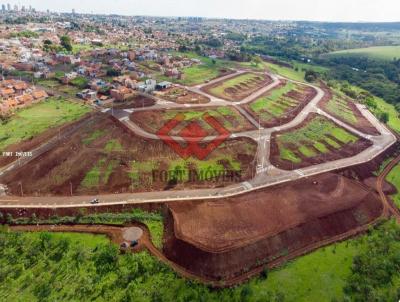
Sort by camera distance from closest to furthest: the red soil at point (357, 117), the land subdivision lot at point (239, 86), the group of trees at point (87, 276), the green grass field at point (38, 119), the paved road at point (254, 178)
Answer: the group of trees at point (87, 276) < the paved road at point (254, 178) < the green grass field at point (38, 119) < the red soil at point (357, 117) < the land subdivision lot at point (239, 86)

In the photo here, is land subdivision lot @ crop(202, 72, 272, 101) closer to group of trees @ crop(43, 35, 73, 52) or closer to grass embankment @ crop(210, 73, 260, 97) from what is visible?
grass embankment @ crop(210, 73, 260, 97)

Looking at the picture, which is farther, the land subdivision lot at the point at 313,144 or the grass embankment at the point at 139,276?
the land subdivision lot at the point at 313,144

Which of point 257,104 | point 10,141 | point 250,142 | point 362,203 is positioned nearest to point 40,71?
point 10,141

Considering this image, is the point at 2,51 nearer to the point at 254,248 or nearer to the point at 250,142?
the point at 250,142

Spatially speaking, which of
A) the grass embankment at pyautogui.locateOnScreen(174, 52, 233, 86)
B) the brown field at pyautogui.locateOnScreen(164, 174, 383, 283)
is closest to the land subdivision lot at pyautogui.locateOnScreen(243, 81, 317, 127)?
the grass embankment at pyautogui.locateOnScreen(174, 52, 233, 86)

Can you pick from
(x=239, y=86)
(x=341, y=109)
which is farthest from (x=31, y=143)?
(x=341, y=109)

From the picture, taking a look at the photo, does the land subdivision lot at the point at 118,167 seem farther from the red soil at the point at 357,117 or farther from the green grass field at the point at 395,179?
the red soil at the point at 357,117

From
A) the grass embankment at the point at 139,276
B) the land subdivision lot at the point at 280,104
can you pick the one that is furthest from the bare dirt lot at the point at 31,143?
the land subdivision lot at the point at 280,104
